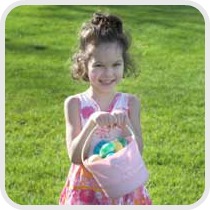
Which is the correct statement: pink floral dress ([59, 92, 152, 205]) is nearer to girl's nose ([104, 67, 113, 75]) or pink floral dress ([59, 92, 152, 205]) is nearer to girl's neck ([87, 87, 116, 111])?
girl's neck ([87, 87, 116, 111])

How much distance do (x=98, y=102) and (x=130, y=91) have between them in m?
2.10

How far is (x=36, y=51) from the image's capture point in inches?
212

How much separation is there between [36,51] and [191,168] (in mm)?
2276

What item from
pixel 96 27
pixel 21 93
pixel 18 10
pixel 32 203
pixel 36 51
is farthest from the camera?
pixel 18 10

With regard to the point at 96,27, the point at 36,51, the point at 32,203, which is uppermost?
the point at 96,27

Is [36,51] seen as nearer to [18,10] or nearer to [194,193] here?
[18,10]

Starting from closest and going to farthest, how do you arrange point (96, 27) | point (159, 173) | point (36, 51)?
point (96, 27)
point (159, 173)
point (36, 51)

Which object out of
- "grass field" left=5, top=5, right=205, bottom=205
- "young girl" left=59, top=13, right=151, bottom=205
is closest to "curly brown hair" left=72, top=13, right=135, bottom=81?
"young girl" left=59, top=13, right=151, bottom=205

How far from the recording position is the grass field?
A: 10.8 ft

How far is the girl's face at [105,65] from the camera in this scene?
2.28 meters

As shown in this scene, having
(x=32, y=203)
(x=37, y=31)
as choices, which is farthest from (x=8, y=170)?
(x=37, y=31)

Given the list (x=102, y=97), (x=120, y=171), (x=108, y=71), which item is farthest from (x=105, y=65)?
(x=120, y=171)

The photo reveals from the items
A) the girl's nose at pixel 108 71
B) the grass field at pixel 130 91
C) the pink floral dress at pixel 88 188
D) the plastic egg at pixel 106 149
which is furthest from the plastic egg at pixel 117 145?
the grass field at pixel 130 91

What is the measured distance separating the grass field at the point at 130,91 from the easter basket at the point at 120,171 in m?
0.49
